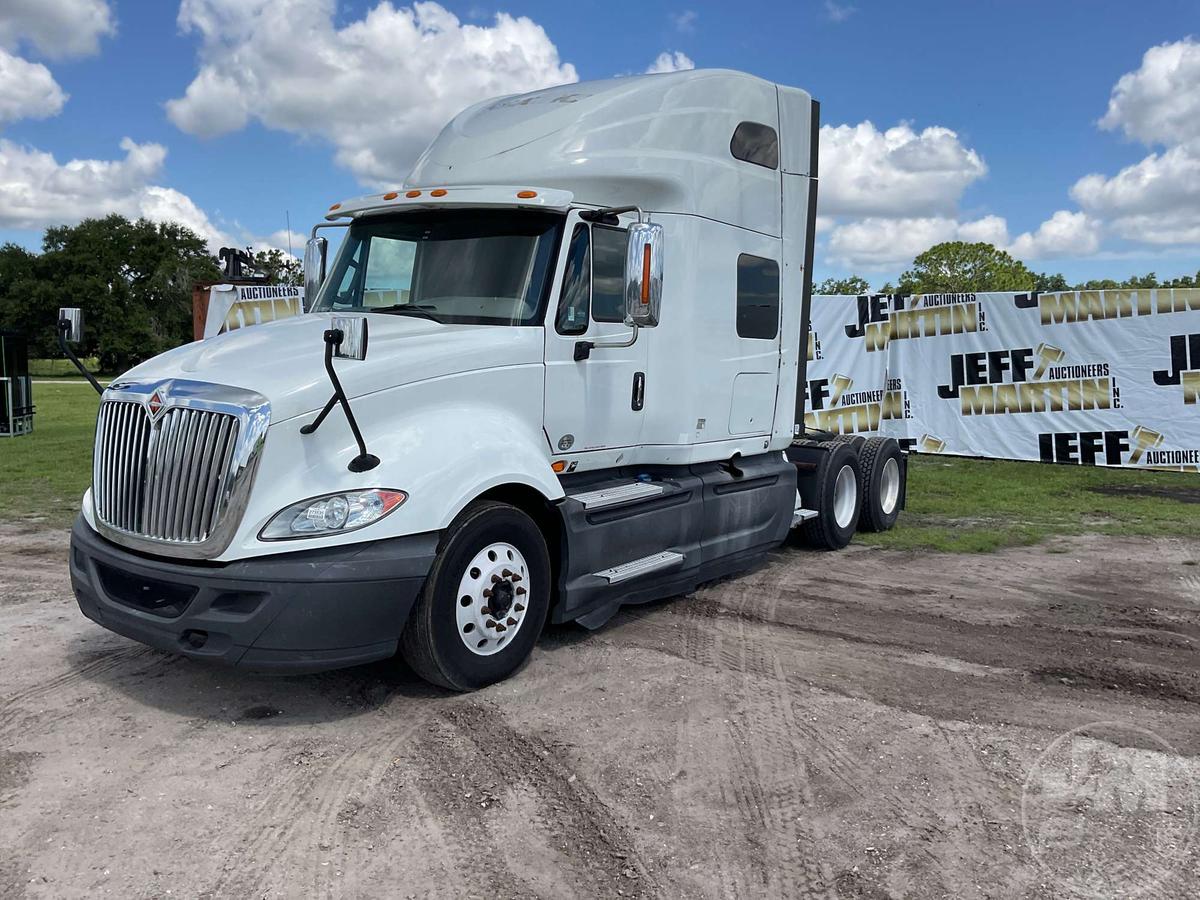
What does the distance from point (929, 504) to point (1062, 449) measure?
5.00m

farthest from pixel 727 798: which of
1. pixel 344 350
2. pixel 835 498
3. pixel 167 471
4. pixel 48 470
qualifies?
pixel 48 470

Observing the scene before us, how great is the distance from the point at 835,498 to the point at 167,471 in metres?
6.28

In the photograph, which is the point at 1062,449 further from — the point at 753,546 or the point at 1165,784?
the point at 1165,784

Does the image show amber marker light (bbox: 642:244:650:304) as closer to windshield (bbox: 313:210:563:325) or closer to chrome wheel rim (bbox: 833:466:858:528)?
Answer: windshield (bbox: 313:210:563:325)

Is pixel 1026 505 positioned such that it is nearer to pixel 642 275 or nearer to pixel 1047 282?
pixel 642 275

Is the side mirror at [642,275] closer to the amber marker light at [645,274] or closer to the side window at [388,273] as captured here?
the amber marker light at [645,274]

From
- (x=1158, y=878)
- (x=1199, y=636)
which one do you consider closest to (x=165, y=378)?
(x=1158, y=878)

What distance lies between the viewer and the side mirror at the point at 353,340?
4.38 meters

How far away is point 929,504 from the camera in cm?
1173

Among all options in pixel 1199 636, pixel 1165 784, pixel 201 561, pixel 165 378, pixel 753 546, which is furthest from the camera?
pixel 753 546

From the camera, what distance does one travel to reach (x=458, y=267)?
587 cm

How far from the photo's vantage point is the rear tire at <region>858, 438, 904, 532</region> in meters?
9.63

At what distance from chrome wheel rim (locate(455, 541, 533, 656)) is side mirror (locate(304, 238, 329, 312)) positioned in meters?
2.46

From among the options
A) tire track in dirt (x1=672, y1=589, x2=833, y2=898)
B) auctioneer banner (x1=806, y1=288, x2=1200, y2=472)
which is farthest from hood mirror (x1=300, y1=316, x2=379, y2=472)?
auctioneer banner (x1=806, y1=288, x2=1200, y2=472)
